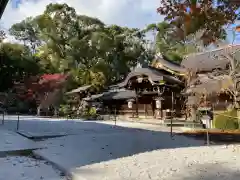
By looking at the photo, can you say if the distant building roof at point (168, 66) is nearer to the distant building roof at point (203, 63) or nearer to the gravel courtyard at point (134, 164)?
the distant building roof at point (203, 63)

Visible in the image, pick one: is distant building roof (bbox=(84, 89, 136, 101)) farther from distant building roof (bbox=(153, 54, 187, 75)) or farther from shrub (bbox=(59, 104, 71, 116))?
distant building roof (bbox=(153, 54, 187, 75))

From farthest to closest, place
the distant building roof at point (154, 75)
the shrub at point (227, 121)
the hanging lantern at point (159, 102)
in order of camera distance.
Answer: the hanging lantern at point (159, 102), the distant building roof at point (154, 75), the shrub at point (227, 121)

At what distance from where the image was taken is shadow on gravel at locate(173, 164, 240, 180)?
4598 mm

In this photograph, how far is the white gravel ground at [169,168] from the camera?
477 cm

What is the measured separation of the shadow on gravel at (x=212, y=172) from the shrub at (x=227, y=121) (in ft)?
31.0

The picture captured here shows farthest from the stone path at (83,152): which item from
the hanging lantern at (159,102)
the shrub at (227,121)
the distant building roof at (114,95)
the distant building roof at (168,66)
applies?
the distant building roof at (114,95)

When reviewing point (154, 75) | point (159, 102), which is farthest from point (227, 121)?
point (154, 75)

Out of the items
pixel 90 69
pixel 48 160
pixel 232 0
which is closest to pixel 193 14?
pixel 232 0

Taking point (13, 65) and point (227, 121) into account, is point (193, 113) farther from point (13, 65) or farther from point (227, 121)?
point (13, 65)

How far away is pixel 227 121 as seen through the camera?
14484mm

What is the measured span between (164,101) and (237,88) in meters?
11.6

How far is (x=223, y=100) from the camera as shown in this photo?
56.1 ft

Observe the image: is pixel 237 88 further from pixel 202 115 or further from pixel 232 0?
pixel 232 0

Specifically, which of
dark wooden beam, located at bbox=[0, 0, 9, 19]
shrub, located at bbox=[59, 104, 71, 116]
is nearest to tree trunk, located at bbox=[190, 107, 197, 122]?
shrub, located at bbox=[59, 104, 71, 116]
